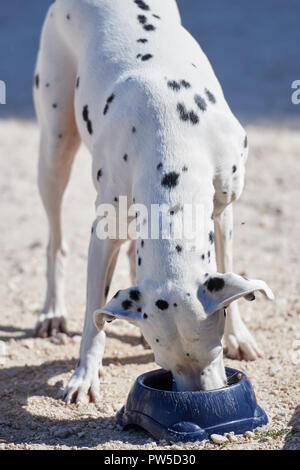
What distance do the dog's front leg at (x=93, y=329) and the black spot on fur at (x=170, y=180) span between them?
0.90m

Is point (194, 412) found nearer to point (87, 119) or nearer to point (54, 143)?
point (87, 119)

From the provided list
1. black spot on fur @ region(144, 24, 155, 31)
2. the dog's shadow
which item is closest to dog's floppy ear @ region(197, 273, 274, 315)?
the dog's shadow

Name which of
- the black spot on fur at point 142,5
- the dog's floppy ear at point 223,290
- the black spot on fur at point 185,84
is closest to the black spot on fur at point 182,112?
the black spot on fur at point 185,84

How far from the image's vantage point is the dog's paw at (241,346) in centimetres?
522

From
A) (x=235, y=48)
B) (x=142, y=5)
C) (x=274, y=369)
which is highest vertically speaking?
(x=235, y=48)

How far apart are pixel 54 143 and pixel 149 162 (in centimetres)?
186

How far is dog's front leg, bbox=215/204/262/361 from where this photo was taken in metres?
4.95

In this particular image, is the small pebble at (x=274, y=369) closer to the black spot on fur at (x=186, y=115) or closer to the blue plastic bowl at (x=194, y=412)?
the blue plastic bowl at (x=194, y=412)

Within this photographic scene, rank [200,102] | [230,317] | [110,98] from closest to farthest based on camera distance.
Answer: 1. [200,102]
2. [110,98]
3. [230,317]

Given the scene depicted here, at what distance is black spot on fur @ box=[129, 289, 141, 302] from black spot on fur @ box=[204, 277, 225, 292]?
1.04 feet

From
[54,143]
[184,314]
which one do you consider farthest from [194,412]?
[54,143]

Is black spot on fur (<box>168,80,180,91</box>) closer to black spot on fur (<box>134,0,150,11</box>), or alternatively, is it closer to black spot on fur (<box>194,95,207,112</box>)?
black spot on fur (<box>194,95,207,112</box>)

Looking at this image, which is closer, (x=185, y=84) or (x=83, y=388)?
(x=185, y=84)

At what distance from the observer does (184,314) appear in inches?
141
